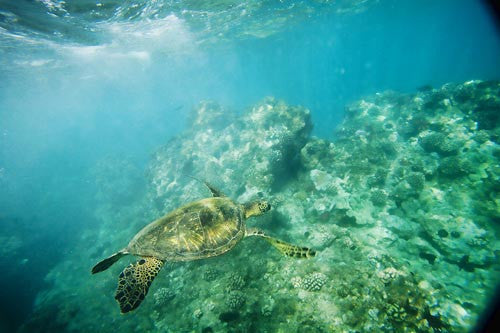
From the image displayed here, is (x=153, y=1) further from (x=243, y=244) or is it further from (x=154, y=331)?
(x=154, y=331)

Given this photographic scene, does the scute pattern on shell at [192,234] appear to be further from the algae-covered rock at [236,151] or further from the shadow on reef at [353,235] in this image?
the algae-covered rock at [236,151]

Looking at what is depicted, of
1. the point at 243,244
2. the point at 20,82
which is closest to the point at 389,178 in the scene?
the point at 243,244

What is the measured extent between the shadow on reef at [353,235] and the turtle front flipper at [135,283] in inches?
117

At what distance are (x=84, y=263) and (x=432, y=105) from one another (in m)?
27.7

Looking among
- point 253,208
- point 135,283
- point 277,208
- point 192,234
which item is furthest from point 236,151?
point 135,283

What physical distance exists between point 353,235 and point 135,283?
784 cm

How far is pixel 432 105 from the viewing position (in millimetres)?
14906

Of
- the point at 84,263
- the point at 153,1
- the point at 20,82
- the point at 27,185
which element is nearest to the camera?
the point at 153,1

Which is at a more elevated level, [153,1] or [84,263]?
[153,1]

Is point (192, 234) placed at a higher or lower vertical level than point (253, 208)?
higher

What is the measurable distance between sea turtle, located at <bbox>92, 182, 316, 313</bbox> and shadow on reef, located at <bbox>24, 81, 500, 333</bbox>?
93.3 inches

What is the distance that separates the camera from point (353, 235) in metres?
9.23

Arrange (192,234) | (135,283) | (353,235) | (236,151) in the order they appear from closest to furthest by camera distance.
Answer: (135,283), (192,234), (353,235), (236,151)

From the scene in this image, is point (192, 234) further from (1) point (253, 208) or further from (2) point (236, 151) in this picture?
(2) point (236, 151)
